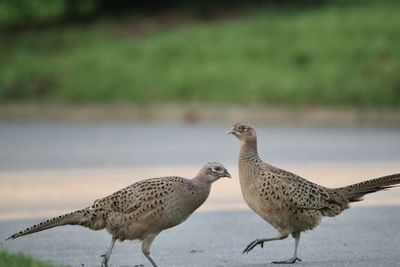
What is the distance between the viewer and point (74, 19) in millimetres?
30531

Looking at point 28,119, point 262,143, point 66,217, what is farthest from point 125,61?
point 66,217

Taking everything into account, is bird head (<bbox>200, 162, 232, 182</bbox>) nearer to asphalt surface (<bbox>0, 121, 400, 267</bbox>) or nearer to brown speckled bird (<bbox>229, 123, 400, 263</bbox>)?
brown speckled bird (<bbox>229, 123, 400, 263</bbox>)

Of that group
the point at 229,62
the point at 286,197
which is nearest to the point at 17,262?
the point at 286,197

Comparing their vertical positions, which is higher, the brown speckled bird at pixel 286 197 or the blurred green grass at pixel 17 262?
the brown speckled bird at pixel 286 197

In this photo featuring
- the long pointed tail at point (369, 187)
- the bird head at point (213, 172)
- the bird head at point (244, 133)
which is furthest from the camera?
the bird head at point (244, 133)

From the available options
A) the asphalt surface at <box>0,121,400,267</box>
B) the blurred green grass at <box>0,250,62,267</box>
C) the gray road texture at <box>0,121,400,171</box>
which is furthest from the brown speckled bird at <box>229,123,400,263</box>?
the gray road texture at <box>0,121,400,171</box>

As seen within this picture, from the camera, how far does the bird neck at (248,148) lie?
941 centimetres

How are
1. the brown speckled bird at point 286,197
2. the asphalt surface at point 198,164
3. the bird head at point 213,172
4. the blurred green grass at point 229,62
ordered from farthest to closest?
the blurred green grass at point 229,62 → the asphalt surface at point 198,164 → the bird head at point 213,172 → the brown speckled bird at point 286,197

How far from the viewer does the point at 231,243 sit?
10609mm

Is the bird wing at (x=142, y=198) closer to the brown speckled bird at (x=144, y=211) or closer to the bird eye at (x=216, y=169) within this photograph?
the brown speckled bird at (x=144, y=211)

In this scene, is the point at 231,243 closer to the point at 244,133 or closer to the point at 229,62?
the point at 244,133

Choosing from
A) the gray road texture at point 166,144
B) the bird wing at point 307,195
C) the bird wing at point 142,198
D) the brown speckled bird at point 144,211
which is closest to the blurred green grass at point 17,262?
the brown speckled bird at point 144,211

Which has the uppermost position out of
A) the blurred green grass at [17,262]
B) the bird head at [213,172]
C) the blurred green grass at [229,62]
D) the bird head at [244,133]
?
the blurred green grass at [229,62]

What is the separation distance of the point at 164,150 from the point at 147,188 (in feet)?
32.3
